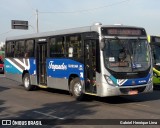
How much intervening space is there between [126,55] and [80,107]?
101 inches

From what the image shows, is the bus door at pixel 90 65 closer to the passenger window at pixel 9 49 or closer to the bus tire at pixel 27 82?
the bus tire at pixel 27 82

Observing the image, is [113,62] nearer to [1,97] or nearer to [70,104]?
[70,104]

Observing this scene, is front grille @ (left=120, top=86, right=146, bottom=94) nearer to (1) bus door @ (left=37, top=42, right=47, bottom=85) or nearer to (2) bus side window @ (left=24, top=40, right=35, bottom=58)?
(1) bus door @ (left=37, top=42, right=47, bottom=85)

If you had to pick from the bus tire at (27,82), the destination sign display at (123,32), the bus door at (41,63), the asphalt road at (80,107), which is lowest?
the asphalt road at (80,107)

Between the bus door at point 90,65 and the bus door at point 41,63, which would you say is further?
the bus door at point 41,63

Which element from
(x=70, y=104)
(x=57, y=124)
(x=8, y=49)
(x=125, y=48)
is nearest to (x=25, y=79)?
(x=8, y=49)

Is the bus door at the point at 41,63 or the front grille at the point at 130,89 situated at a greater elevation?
the bus door at the point at 41,63

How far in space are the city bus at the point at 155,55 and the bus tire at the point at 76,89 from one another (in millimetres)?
6090

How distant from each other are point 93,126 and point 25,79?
36.5 ft

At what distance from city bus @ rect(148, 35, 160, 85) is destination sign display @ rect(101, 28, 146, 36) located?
562cm


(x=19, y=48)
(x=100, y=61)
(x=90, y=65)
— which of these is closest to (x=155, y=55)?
(x=90, y=65)

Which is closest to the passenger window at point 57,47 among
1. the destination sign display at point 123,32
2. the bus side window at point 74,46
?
the bus side window at point 74,46

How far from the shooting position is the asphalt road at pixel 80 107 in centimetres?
1136

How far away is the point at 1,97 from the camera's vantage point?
1672 cm
